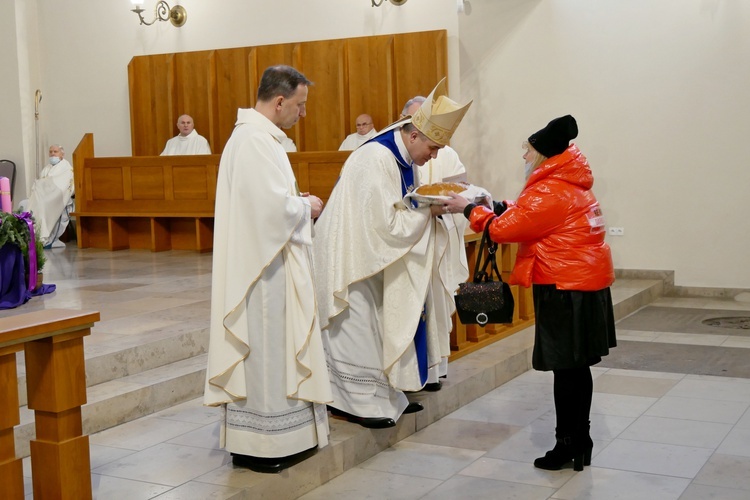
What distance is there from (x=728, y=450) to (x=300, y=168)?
634 cm

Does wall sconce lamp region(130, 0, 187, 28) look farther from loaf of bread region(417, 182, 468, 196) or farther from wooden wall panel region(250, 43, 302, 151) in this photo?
loaf of bread region(417, 182, 468, 196)

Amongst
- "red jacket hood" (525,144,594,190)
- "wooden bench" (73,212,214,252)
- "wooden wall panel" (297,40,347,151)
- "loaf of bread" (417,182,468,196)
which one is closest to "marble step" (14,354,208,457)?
"loaf of bread" (417,182,468,196)

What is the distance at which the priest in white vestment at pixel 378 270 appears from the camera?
405 cm

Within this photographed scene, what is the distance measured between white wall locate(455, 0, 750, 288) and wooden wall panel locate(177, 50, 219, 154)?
3.85 meters

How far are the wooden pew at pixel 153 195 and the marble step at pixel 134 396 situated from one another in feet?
15.9

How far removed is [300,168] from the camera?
972cm

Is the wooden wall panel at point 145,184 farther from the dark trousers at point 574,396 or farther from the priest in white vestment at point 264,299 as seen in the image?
the dark trousers at point 574,396

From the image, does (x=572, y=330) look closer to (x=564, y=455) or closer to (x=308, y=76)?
(x=564, y=455)

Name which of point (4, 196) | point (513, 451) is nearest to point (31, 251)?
point (4, 196)

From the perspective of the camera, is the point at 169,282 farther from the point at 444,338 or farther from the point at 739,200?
the point at 739,200

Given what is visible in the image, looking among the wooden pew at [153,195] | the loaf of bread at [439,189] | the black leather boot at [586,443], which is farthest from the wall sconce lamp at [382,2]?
the black leather boot at [586,443]

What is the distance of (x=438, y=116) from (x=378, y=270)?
2.39 ft

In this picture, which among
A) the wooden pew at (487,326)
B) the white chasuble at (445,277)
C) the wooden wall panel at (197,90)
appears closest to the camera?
the white chasuble at (445,277)

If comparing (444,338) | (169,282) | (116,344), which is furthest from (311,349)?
(169,282)
